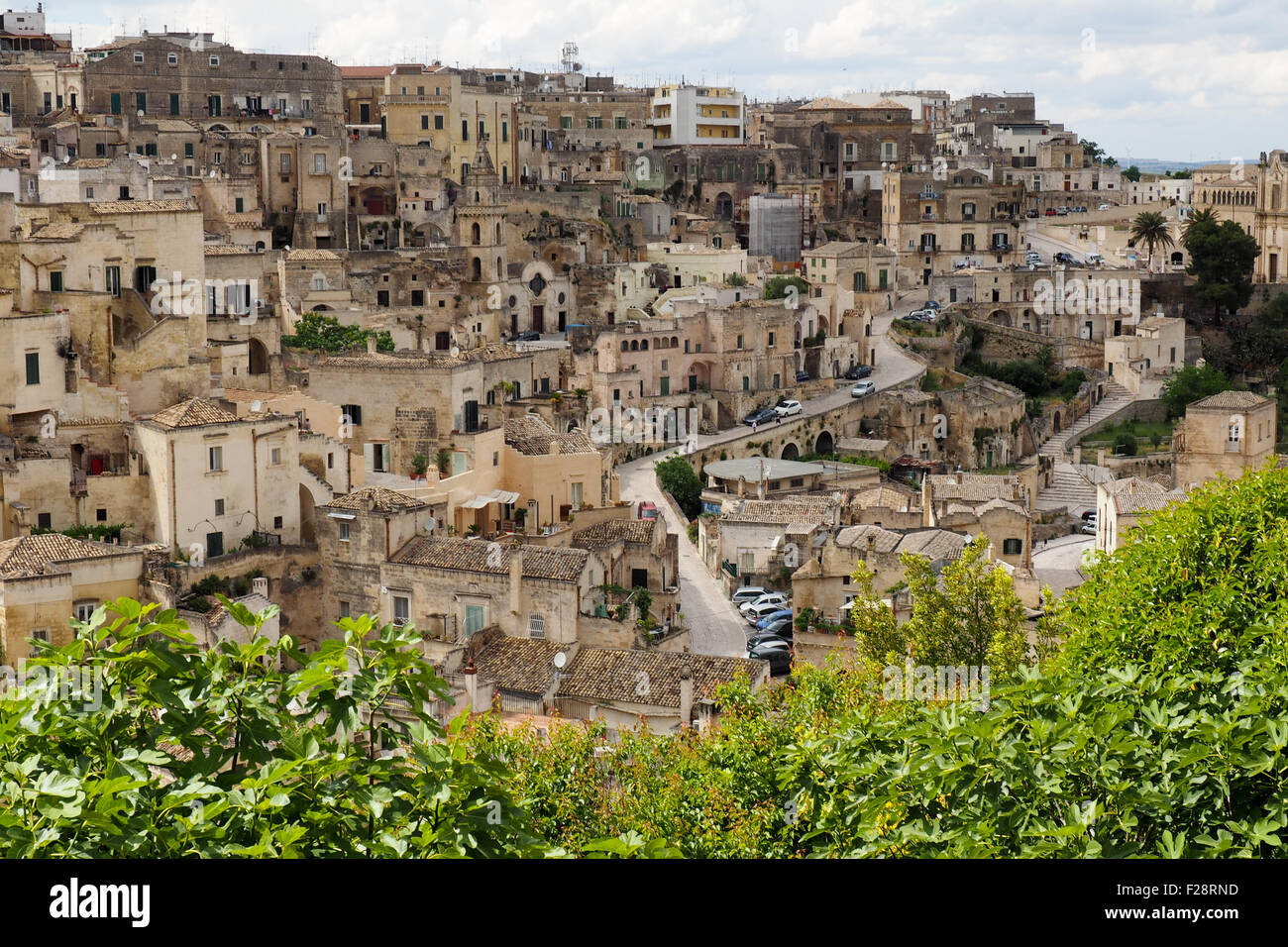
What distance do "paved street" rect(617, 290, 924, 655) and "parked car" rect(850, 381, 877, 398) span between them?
0.79 ft

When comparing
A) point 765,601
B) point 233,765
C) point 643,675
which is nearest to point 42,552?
point 643,675

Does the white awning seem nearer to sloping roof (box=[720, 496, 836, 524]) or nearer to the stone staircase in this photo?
sloping roof (box=[720, 496, 836, 524])

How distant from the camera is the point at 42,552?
29438 millimetres

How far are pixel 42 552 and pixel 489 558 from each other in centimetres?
761

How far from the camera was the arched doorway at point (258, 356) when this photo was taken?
4284cm

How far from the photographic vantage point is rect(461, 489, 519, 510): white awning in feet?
124

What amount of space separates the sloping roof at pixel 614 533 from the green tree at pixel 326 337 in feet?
31.8

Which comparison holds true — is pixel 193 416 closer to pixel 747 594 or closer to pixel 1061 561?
pixel 747 594

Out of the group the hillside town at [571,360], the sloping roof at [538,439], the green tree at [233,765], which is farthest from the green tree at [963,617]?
the green tree at [233,765]

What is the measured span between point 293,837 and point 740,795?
8218 millimetres

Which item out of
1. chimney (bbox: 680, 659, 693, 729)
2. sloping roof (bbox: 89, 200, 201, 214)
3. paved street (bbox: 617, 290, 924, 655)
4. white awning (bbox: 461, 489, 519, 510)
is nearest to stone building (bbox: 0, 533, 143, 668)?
white awning (bbox: 461, 489, 519, 510)

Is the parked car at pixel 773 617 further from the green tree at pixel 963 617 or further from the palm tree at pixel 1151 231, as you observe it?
the palm tree at pixel 1151 231
